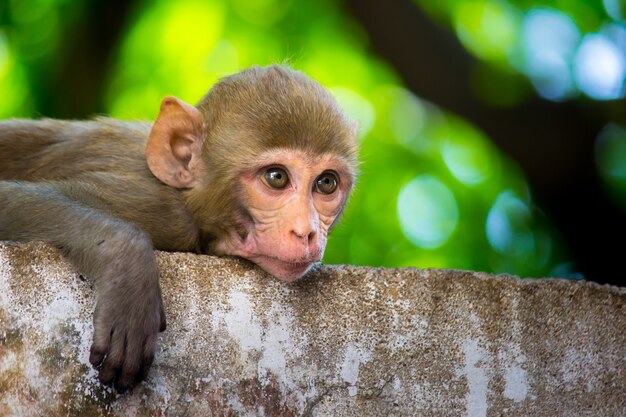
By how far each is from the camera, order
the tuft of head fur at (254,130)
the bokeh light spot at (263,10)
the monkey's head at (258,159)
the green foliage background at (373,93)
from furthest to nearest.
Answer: the bokeh light spot at (263,10) < the green foliage background at (373,93) < the tuft of head fur at (254,130) < the monkey's head at (258,159)

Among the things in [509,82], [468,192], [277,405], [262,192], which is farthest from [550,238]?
[277,405]

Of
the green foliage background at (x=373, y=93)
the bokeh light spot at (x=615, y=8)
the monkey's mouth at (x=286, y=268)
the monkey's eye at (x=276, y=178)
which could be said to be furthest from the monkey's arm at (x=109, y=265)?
the bokeh light spot at (x=615, y=8)

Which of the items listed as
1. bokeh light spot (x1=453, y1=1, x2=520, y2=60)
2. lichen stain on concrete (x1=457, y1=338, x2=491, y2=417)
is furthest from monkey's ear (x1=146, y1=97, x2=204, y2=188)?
bokeh light spot (x1=453, y1=1, x2=520, y2=60)

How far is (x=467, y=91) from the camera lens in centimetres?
768

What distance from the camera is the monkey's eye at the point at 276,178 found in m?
4.47

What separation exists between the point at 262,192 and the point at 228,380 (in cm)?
106

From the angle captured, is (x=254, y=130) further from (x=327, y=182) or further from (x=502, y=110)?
(x=502, y=110)

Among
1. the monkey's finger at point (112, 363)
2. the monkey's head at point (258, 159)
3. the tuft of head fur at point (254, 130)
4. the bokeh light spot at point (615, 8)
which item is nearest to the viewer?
the monkey's finger at point (112, 363)

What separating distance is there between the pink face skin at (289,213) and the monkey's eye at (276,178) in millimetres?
10

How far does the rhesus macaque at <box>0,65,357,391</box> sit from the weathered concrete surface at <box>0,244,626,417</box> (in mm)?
209

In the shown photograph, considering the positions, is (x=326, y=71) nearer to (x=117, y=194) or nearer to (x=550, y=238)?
(x=550, y=238)

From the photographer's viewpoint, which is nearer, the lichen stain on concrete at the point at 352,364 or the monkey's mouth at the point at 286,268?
the lichen stain on concrete at the point at 352,364

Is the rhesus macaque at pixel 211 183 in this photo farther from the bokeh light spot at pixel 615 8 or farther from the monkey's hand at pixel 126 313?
the bokeh light spot at pixel 615 8

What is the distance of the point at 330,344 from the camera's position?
12.5ft
